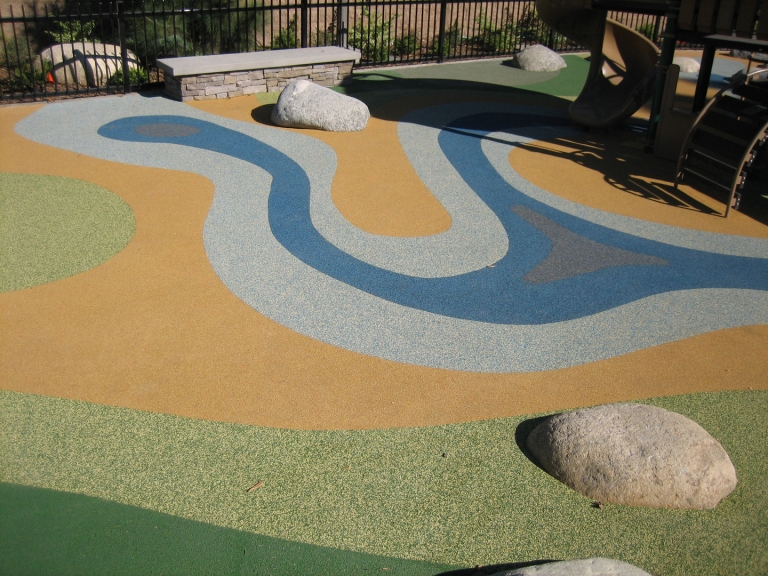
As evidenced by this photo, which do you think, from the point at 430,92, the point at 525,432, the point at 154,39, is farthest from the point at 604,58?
the point at 525,432

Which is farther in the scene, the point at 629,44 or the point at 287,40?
the point at 287,40

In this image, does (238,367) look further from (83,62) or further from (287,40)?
(287,40)

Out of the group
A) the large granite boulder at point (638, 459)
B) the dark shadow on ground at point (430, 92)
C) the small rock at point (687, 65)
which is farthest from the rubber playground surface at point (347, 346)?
the small rock at point (687, 65)

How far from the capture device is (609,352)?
6480mm

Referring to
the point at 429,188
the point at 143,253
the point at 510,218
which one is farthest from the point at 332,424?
the point at 429,188

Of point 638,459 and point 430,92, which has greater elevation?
point 430,92

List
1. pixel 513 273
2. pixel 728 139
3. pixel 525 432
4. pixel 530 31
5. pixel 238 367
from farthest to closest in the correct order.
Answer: pixel 530 31 → pixel 728 139 → pixel 513 273 → pixel 238 367 → pixel 525 432

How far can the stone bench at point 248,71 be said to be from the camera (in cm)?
1331

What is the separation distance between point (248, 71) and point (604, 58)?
6481mm

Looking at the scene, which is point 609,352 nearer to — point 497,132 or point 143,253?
point 143,253

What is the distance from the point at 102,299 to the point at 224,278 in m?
1.15

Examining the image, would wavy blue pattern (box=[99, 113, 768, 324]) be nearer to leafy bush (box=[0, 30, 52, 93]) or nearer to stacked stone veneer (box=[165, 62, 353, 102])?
stacked stone veneer (box=[165, 62, 353, 102])

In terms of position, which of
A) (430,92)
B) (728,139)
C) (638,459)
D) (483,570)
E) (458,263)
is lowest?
(483,570)

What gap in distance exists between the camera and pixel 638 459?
4664 mm
